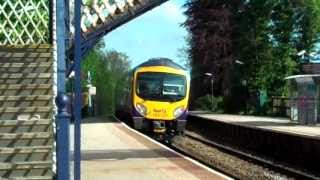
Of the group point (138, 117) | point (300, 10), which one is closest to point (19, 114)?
point (138, 117)

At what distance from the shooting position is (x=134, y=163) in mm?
17906

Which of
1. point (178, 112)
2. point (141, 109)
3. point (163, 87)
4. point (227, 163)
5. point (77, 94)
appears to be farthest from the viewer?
point (163, 87)

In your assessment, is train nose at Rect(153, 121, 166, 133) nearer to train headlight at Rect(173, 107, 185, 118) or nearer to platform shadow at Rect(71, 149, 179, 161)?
train headlight at Rect(173, 107, 185, 118)

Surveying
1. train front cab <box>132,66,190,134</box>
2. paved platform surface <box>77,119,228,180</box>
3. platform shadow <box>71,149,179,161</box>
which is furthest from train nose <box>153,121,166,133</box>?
platform shadow <box>71,149,179,161</box>

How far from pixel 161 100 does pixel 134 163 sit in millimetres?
12985

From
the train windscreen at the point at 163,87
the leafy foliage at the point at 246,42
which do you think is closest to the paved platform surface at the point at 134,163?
the train windscreen at the point at 163,87

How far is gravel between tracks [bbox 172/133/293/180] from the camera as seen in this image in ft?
64.8

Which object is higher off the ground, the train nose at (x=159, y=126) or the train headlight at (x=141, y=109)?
the train headlight at (x=141, y=109)

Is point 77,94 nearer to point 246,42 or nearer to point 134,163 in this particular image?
point 134,163

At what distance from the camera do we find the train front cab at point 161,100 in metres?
30.6

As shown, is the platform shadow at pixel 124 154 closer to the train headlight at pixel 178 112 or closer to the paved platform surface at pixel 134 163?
the paved platform surface at pixel 134 163

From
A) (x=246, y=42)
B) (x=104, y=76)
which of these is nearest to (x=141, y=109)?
(x=246, y=42)

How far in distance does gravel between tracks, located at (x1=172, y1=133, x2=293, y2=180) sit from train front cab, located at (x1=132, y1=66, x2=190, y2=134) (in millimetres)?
1188

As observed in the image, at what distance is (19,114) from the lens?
11680 millimetres
